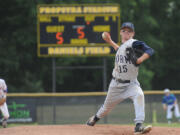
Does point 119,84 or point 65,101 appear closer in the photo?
point 119,84

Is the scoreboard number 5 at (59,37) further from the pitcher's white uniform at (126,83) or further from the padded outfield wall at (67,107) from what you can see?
the pitcher's white uniform at (126,83)

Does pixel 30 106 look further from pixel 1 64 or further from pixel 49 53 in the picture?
pixel 1 64

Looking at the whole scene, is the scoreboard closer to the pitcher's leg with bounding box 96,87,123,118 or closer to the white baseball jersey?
the pitcher's leg with bounding box 96,87,123,118

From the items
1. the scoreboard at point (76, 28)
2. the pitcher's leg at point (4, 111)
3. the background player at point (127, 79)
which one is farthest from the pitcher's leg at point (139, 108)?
the scoreboard at point (76, 28)

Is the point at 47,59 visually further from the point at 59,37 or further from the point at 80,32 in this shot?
the point at 80,32

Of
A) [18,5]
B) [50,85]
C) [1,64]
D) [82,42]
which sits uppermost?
[18,5]

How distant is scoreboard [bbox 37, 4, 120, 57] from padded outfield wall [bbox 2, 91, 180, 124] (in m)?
1.63

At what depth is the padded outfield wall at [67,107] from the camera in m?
14.6

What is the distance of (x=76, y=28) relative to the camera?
14.7 meters

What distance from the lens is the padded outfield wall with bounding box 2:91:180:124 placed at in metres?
14.6

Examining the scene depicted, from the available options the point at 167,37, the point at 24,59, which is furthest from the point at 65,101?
the point at 167,37

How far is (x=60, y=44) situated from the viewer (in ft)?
48.6

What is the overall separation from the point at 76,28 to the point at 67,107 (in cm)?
289

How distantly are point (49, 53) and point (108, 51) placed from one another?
2.18 metres
